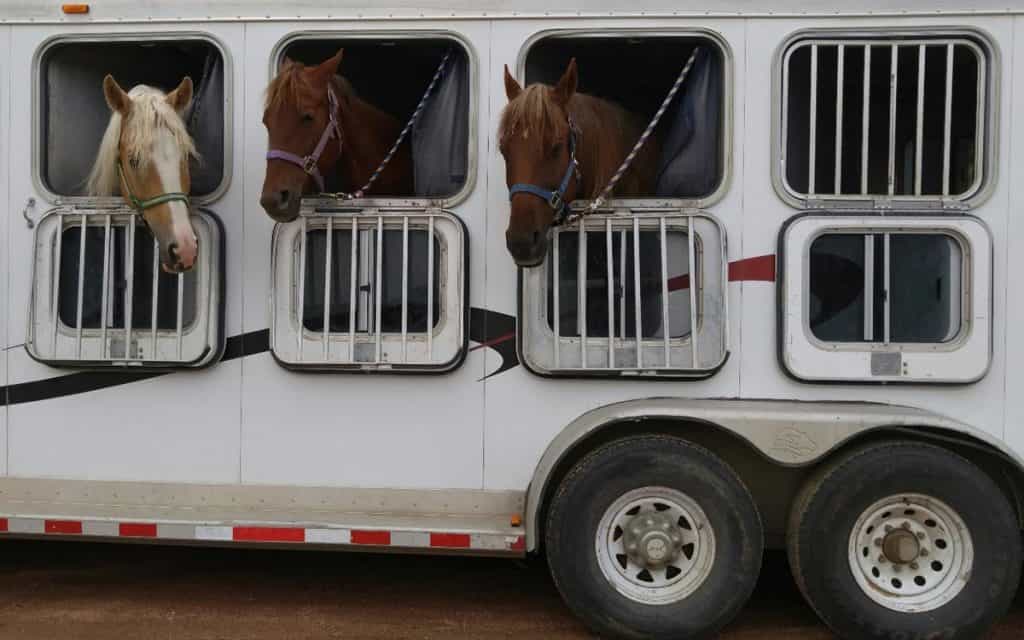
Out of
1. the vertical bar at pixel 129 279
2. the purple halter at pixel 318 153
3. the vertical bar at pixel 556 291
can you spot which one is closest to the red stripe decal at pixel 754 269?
the vertical bar at pixel 556 291

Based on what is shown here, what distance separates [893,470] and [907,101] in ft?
5.36

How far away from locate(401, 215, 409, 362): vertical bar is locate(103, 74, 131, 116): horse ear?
130 cm

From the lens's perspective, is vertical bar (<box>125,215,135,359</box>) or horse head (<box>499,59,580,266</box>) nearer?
horse head (<box>499,59,580,266</box>)

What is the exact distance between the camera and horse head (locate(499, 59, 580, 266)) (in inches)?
155

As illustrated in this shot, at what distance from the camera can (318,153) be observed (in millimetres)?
4262

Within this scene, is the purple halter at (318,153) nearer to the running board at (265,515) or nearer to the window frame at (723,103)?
the window frame at (723,103)

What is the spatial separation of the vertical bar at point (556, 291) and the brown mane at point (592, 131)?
0.89 feet

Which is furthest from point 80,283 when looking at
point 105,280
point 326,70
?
point 326,70

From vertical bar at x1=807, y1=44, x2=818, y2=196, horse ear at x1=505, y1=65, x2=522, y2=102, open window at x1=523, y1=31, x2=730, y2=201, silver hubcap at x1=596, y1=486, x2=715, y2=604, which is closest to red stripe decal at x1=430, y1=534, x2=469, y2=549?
silver hubcap at x1=596, y1=486, x2=715, y2=604

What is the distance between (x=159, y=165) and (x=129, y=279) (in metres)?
0.58

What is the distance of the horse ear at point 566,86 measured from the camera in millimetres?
3963

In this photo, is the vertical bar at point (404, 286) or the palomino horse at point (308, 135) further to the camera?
the vertical bar at point (404, 286)

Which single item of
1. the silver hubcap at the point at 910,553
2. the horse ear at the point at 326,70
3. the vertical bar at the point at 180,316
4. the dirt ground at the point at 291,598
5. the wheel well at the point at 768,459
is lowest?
the dirt ground at the point at 291,598

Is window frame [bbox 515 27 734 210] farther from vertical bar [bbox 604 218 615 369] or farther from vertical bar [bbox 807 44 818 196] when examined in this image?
vertical bar [bbox 807 44 818 196]
